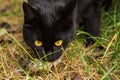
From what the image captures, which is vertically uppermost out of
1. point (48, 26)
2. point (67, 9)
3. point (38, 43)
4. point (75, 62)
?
point (67, 9)

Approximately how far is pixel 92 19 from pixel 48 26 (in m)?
0.76

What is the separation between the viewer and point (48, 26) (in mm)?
2258

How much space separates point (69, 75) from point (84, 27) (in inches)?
31.0

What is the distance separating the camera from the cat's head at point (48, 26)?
2254 millimetres

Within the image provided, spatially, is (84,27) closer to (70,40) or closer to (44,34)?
(70,40)

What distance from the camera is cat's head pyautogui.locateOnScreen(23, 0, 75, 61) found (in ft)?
7.39

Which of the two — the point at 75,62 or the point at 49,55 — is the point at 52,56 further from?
the point at 75,62

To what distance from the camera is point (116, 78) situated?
2.23m

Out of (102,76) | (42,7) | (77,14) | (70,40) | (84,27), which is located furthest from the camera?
(84,27)

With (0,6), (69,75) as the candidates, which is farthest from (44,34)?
(0,6)

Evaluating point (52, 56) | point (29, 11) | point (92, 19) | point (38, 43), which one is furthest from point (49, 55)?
point (92, 19)

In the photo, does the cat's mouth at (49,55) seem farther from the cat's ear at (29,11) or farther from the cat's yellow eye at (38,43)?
the cat's ear at (29,11)

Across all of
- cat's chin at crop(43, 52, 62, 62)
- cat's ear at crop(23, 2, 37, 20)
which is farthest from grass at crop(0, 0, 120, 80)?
cat's ear at crop(23, 2, 37, 20)

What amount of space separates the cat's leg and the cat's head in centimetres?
53
